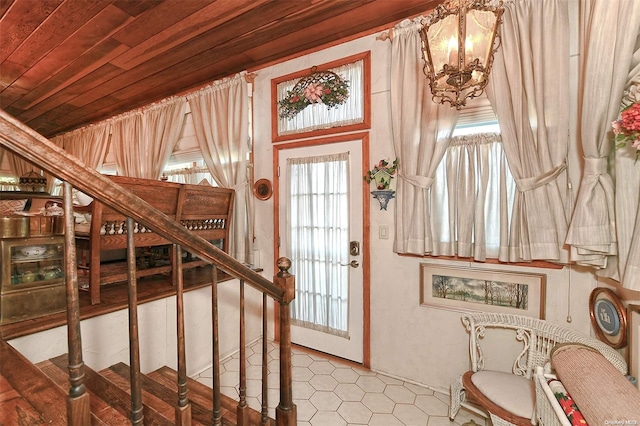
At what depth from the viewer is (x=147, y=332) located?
2285 mm

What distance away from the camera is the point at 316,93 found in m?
2.85

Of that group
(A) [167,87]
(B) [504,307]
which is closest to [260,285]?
(B) [504,307]

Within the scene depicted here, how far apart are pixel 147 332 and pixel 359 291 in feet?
5.92

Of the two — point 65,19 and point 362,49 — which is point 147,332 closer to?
point 65,19

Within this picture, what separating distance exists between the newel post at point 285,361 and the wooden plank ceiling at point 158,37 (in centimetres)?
210

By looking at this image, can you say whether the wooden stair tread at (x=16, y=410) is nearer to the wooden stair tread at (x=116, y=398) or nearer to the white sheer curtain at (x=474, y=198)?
the wooden stair tread at (x=116, y=398)

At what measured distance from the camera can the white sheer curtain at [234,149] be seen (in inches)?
130

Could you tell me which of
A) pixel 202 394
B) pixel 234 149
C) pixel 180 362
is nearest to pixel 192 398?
pixel 202 394

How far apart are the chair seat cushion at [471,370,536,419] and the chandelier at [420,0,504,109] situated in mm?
1724

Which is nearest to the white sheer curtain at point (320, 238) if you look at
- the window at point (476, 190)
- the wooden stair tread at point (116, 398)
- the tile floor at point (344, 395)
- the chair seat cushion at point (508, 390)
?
the tile floor at point (344, 395)

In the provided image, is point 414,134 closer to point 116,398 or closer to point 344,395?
point 344,395

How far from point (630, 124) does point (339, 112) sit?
203cm

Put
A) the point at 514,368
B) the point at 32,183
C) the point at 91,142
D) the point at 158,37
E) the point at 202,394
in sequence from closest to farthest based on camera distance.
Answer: the point at 202,394
the point at 514,368
the point at 158,37
the point at 91,142
the point at 32,183

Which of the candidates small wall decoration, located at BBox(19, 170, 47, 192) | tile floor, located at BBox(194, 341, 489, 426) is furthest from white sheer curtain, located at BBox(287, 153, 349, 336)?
small wall decoration, located at BBox(19, 170, 47, 192)
